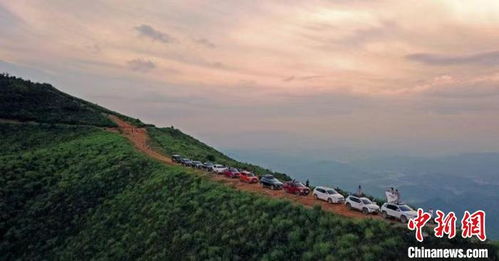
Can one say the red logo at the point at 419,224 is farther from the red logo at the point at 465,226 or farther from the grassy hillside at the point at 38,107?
the grassy hillside at the point at 38,107

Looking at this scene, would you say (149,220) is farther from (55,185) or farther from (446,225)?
(446,225)

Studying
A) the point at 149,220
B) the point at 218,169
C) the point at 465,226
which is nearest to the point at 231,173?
the point at 218,169

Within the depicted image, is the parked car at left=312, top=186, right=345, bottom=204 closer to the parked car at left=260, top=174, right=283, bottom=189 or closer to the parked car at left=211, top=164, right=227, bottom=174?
the parked car at left=260, top=174, right=283, bottom=189

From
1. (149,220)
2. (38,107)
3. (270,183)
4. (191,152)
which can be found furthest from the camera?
(38,107)

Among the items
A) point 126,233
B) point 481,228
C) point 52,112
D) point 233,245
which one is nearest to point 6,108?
point 52,112

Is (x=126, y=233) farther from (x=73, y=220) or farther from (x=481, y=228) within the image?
(x=481, y=228)

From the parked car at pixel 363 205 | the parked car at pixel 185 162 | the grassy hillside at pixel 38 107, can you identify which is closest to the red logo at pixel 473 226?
the parked car at pixel 363 205
